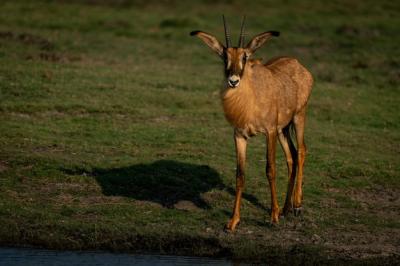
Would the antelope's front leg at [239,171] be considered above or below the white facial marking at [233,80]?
below

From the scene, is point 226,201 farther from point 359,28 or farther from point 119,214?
point 359,28

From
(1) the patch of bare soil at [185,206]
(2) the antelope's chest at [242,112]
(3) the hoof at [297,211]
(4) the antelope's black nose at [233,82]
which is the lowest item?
(1) the patch of bare soil at [185,206]

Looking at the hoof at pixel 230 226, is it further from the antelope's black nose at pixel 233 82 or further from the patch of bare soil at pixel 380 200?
the patch of bare soil at pixel 380 200

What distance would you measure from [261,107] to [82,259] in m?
3.26

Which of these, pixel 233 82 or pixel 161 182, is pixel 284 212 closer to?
pixel 161 182

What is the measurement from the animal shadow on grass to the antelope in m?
0.83

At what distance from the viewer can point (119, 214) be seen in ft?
36.7

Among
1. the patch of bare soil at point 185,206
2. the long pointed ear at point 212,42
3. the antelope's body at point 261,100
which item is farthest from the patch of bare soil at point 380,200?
the long pointed ear at point 212,42

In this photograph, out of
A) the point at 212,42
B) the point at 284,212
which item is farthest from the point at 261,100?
the point at 284,212

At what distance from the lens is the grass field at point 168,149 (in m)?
10.5

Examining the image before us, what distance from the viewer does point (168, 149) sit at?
1448 cm

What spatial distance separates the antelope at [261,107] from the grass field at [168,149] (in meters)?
0.45

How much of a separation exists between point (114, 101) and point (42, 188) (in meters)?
5.29

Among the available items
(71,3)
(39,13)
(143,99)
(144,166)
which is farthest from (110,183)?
(71,3)
